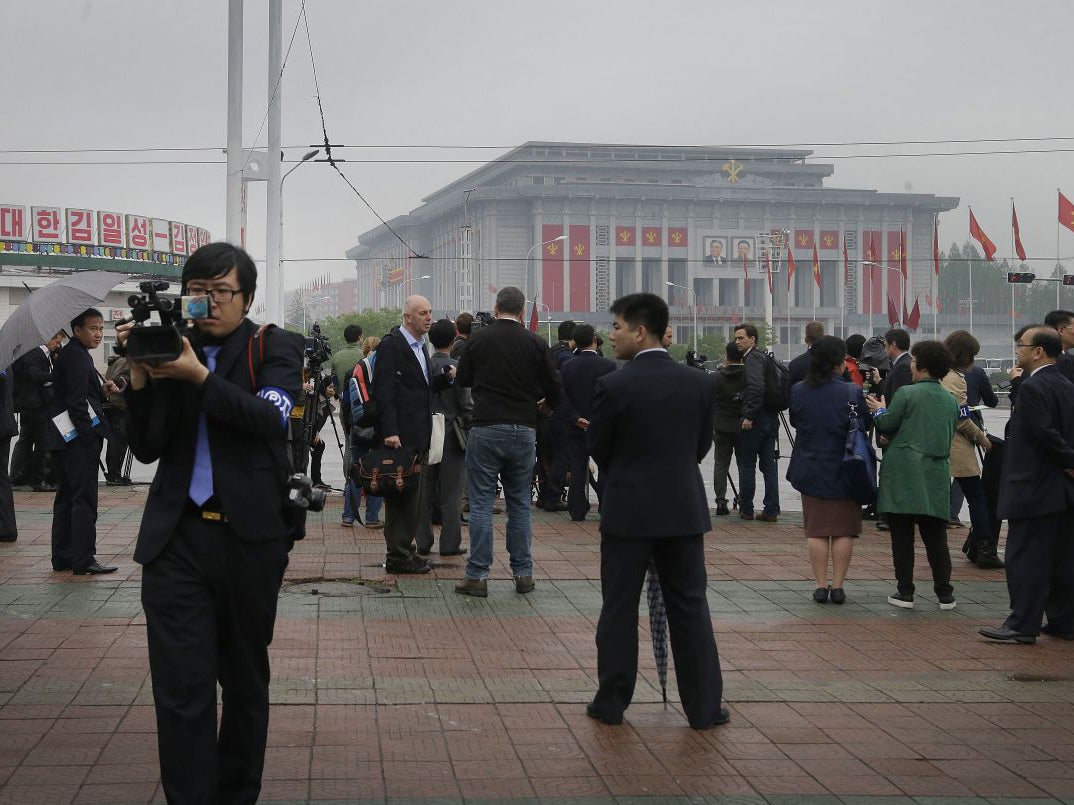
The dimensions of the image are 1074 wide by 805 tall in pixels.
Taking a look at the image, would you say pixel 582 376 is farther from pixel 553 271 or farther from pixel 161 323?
pixel 553 271

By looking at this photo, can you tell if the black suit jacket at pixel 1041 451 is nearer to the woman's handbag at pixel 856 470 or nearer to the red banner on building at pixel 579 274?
the woman's handbag at pixel 856 470

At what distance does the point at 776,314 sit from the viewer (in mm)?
112500

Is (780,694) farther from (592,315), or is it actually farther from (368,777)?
(592,315)

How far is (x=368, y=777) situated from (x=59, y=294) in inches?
112

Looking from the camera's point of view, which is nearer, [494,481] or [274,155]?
[494,481]

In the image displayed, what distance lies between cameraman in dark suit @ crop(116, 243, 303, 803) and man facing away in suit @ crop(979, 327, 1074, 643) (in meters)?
4.84

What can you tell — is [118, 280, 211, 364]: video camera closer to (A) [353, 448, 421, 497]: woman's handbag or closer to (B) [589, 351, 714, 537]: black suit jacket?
(B) [589, 351, 714, 537]: black suit jacket

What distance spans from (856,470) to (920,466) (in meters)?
0.38

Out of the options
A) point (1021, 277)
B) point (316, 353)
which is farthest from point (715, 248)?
point (316, 353)

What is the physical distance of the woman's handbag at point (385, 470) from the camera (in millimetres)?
9438

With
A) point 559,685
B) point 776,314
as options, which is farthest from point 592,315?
point 559,685

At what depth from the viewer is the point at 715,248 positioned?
112812 millimetres

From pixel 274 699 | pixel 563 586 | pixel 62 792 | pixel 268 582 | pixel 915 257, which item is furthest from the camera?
pixel 915 257

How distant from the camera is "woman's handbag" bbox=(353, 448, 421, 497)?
9.44 metres
